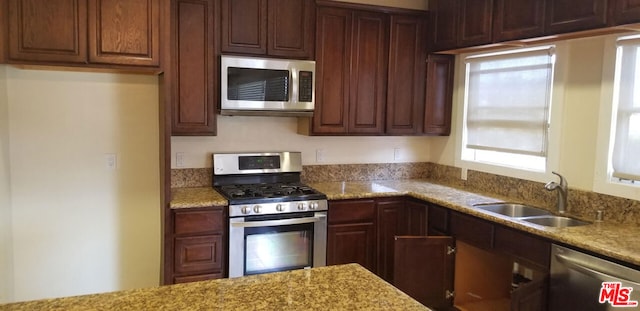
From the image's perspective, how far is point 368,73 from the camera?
154 inches

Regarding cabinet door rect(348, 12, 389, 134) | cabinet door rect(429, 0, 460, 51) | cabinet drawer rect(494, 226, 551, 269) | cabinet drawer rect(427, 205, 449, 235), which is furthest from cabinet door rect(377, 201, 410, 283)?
cabinet door rect(429, 0, 460, 51)

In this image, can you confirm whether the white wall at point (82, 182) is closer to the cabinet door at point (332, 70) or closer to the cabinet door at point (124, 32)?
the cabinet door at point (124, 32)

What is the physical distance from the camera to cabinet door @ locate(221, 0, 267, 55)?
3402 millimetres

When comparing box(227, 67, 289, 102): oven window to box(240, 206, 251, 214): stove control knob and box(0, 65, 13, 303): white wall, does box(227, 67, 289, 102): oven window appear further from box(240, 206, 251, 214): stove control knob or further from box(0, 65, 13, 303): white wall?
box(0, 65, 13, 303): white wall

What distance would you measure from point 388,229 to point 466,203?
26.4 inches

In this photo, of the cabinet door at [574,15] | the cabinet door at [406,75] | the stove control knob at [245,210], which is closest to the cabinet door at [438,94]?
the cabinet door at [406,75]

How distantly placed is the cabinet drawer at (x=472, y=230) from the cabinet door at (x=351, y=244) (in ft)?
→ 2.14

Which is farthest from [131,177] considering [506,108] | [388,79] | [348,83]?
[506,108]

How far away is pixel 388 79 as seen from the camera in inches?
156

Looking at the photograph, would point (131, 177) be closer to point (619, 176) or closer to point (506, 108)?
point (506, 108)

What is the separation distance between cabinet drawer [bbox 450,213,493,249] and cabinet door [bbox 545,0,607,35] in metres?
1.25

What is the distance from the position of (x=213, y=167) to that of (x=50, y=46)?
138cm

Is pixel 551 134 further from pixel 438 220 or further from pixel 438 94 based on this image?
pixel 438 94

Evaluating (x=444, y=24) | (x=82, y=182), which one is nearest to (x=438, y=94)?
(x=444, y=24)
